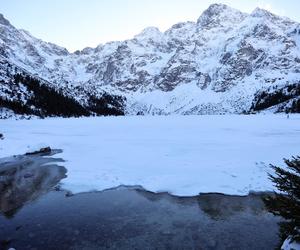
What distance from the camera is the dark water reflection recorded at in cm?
1016

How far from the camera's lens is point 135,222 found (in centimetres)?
1189

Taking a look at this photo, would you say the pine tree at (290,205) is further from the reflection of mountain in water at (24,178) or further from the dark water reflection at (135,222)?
the reflection of mountain in water at (24,178)

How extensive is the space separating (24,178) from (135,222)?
977 cm

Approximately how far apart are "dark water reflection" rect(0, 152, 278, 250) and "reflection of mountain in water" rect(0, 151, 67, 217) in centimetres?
14

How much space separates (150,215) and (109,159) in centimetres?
1192

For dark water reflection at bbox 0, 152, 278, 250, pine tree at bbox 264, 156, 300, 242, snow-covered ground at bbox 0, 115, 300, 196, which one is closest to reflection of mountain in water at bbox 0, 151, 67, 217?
dark water reflection at bbox 0, 152, 278, 250

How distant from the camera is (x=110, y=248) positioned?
978cm

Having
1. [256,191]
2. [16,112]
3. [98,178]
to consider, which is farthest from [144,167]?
[16,112]

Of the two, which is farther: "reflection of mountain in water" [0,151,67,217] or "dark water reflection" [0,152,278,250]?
"reflection of mountain in water" [0,151,67,217]

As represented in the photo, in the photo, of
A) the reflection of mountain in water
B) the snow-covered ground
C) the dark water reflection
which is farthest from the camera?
the snow-covered ground

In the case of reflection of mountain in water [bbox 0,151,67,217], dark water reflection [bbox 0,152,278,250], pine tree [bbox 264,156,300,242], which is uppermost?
pine tree [bbox 264,156,300,242]

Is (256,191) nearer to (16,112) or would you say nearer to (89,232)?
(89,232)

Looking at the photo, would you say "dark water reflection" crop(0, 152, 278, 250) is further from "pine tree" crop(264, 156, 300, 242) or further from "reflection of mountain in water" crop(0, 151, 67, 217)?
"pine tree" crop(264, 156, 300, 242)

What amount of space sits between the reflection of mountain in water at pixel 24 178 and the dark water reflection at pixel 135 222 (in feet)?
0.45
